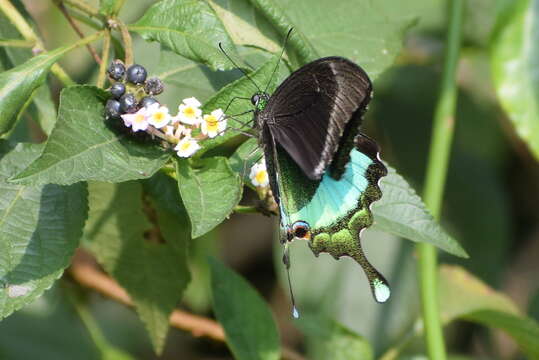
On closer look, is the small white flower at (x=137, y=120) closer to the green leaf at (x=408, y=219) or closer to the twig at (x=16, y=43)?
the twig at (x=16, y=43)

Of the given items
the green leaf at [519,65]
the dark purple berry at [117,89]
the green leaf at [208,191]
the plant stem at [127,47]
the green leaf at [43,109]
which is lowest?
the green leaf at [43,109]

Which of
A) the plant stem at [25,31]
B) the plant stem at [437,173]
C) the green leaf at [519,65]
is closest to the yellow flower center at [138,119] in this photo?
the plant stem at [25,31]

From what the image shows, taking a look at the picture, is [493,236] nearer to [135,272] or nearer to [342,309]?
[342,309]

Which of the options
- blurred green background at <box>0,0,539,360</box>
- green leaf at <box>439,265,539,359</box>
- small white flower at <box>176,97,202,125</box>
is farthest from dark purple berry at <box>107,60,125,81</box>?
green leaf at <box>439,265,539,359</box>

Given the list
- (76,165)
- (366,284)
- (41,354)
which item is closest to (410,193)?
(76,165)

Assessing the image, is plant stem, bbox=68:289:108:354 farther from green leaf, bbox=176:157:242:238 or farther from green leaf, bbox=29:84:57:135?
green leaf, bbox=176:157:242:238

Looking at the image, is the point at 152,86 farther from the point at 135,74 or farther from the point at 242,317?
the point at 242,317
